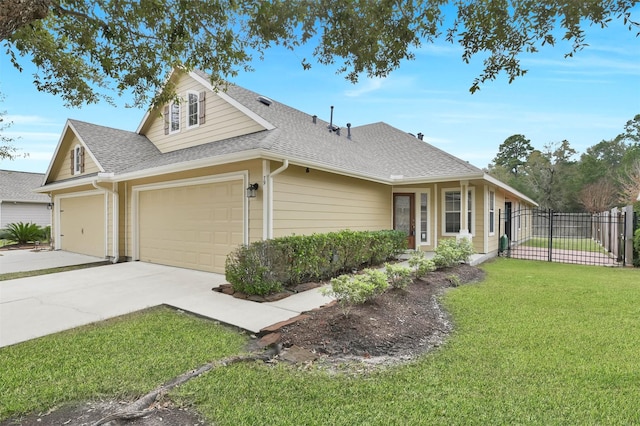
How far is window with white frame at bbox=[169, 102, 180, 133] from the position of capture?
441 inches

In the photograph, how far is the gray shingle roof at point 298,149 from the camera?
8.70 meters

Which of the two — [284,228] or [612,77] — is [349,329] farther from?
[612,77]

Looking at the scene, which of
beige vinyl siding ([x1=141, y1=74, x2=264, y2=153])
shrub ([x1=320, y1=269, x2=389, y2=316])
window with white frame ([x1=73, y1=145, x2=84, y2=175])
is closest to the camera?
shrub ([x1=320, y1=269, x2=389, y2=316])

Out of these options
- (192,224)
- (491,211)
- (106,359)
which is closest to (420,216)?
(491,211)

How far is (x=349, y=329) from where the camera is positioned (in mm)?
4129

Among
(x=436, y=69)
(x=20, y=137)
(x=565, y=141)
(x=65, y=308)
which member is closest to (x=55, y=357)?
(x=65, y=308)

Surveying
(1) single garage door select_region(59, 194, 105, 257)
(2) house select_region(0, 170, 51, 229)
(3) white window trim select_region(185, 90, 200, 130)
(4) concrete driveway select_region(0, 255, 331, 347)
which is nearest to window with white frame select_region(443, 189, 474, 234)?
(4) concrete driveway select_region(0, 255, 331, 347)

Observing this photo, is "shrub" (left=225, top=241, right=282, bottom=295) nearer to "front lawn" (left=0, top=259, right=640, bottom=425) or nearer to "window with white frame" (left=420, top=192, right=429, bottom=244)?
"front lawn" (left=0, top=259, right=640, bottom=425)

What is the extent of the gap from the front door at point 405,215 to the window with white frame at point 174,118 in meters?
8.14

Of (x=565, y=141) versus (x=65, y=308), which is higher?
(x=565, y=141)

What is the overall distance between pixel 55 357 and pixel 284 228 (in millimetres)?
4825

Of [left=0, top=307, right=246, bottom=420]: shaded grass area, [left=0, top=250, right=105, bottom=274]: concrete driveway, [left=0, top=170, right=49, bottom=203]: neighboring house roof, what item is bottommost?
[left=0, top=250, right=105, bottom=274]: concrete driveway

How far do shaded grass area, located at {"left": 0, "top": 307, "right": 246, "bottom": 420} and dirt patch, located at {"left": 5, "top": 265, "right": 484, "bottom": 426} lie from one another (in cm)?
23

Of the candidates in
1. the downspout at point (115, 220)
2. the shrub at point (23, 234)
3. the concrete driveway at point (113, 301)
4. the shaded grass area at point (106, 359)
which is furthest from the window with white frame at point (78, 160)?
the shaded grass area at point (106, 359)
